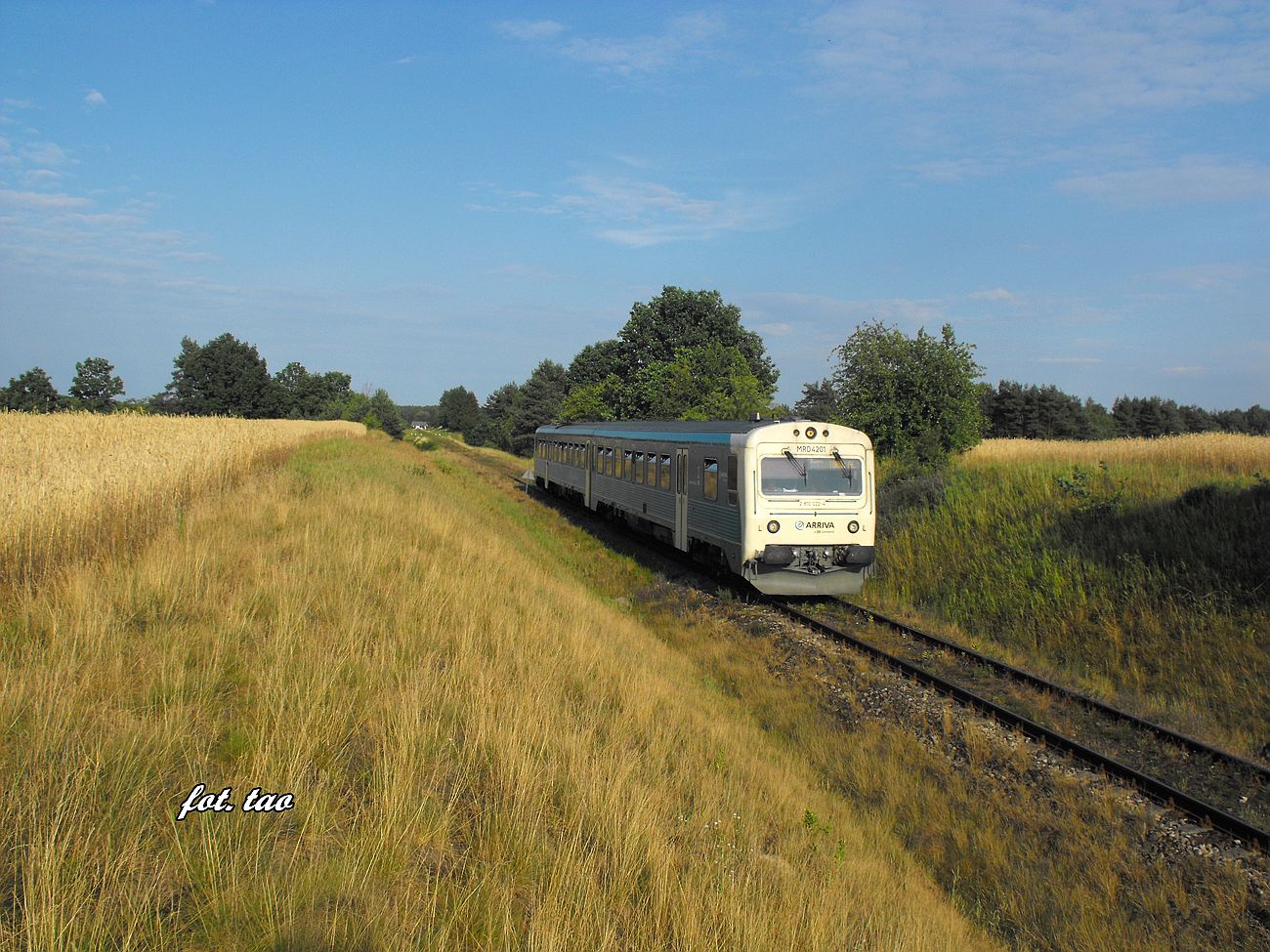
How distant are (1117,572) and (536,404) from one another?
269ft

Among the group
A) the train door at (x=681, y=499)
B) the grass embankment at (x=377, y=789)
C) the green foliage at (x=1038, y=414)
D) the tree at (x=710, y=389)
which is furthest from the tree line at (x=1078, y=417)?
the grass embankment at (x=377, y=789)

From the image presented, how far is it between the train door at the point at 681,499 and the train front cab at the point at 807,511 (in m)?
3.17

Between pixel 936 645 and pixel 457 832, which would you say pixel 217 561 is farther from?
pixel 936 645

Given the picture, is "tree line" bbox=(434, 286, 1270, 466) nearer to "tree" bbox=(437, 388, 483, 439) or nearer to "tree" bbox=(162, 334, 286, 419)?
"tree" bbox=(437, 388, 483, 439)

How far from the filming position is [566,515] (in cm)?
2773

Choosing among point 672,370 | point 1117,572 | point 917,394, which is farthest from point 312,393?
point 1117,572

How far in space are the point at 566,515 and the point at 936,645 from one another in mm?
17998

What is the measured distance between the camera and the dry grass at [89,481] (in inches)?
258

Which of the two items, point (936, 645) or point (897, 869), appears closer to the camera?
point (897, 869)

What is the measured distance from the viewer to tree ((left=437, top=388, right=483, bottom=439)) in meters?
129

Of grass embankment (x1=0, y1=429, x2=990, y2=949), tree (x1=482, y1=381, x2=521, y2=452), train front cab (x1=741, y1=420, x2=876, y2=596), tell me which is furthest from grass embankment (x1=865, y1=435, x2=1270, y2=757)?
tree (x1=482, y1=381, x2=521, y2=452)

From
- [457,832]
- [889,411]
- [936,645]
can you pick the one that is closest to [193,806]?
[457,832]

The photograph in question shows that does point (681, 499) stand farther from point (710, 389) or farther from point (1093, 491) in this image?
point (710, 389)

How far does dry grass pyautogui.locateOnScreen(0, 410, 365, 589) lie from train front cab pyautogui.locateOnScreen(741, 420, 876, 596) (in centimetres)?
831
